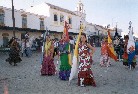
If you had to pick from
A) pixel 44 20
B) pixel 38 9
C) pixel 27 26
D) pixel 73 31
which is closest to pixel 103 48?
pixel 27 26

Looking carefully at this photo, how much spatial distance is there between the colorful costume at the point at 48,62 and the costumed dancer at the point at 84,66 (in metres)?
2.82

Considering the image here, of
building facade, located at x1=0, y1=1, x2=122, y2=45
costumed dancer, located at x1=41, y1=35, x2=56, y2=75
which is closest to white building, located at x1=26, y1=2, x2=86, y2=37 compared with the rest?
building facade, located at x1=0, y1=1, x2=122, y2=45

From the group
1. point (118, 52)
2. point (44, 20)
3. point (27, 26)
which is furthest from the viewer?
point (44, 20)

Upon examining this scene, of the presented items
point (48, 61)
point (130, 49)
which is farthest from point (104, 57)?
point (48, 61)

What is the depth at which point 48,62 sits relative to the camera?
37.2 feet

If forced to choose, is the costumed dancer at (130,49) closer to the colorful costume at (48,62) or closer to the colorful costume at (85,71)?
the colorful costume at (48,62)

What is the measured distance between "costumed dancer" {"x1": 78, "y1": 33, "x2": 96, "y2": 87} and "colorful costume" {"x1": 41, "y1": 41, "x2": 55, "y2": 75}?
9.25ft

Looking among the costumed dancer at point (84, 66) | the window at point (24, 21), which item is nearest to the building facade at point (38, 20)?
the window at point (24, 21)

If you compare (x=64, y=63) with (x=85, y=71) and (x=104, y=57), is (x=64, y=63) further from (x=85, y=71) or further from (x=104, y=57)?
(x=104, y=57)

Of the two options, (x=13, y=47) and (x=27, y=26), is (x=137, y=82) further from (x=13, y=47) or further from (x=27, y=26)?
(x=27, y=26)

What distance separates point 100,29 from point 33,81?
2431 inches

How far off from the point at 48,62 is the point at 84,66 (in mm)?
3039

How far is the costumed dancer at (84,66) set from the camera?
859 centimetres

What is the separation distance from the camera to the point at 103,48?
15.8 metres
